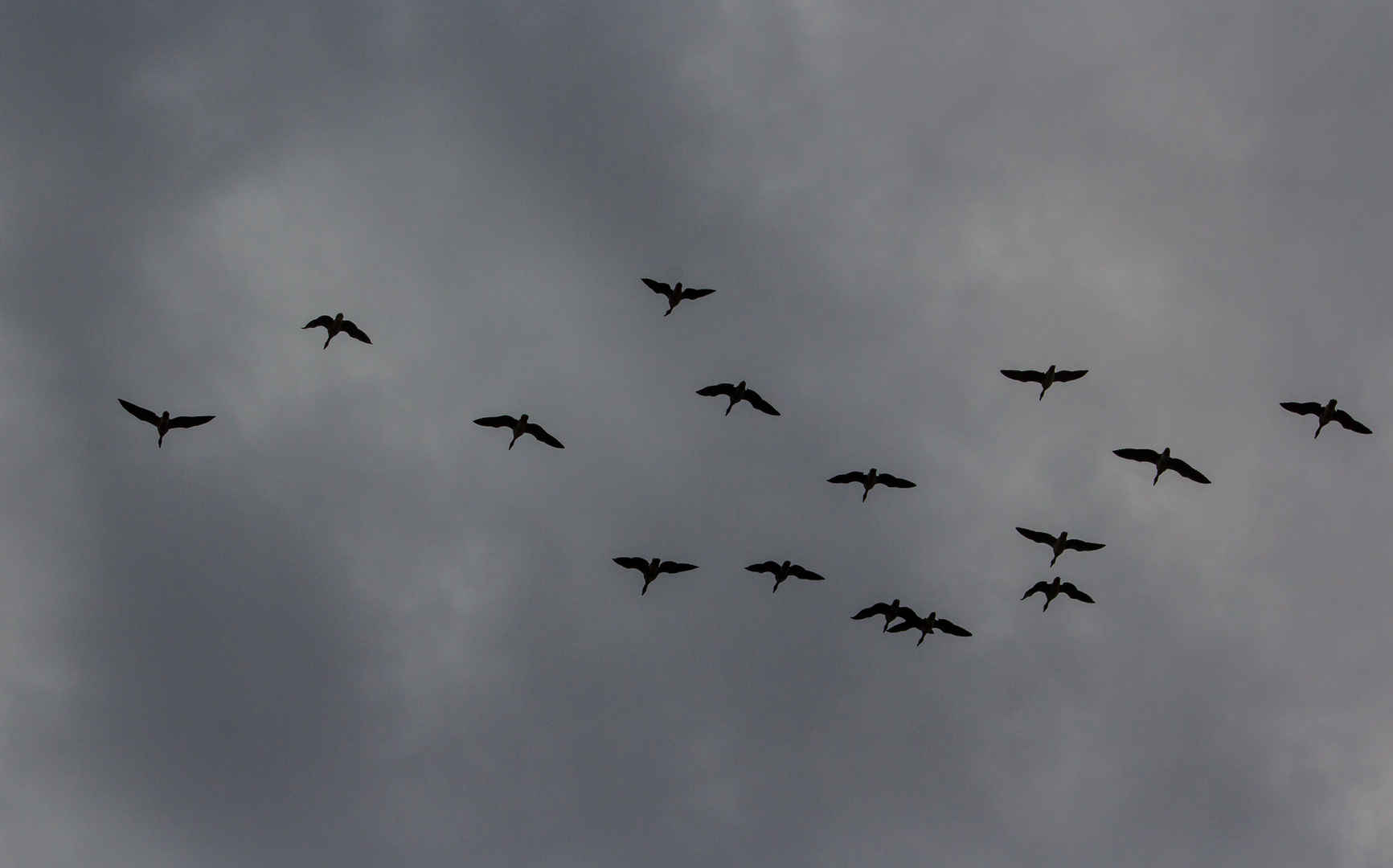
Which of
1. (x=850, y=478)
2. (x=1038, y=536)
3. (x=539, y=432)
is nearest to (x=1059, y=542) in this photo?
(x=1038, y=536)

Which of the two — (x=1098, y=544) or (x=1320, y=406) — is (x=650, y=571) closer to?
(x=1098, y=544)

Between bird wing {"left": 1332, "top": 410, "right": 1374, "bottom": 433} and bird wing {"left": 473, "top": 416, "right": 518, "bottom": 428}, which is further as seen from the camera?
bird wing {"left": 473, "top": 416, "right": 518, "bottom": 428}

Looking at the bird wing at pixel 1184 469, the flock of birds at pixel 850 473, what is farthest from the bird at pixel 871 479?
the bird wing at pixel 1184 469

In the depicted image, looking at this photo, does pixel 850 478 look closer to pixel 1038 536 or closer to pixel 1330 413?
pixel 1038 536

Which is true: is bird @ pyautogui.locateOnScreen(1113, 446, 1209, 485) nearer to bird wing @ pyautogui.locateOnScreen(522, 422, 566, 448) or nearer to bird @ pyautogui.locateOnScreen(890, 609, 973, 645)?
bird @ pyautogui.locateOnScreen(890, 609, 973, 645)

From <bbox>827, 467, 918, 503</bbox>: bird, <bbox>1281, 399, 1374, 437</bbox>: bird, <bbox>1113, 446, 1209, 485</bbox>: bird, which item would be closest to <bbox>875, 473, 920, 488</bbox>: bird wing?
<bbox>827, 467, 918, 503</bbox>: bird

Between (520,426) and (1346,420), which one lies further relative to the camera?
(520,426)

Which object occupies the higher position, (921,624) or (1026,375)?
(1026,375)

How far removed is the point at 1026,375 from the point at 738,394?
18767mm

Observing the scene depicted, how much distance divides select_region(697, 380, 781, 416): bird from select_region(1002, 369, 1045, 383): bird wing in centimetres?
1559

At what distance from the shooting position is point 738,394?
79688 mm

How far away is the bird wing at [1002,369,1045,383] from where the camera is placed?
3108 inches

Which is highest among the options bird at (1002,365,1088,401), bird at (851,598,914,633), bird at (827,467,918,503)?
bird at (1002,365,1088,401)

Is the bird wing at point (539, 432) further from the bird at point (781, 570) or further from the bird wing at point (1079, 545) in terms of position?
the bird wing at point (1079, 545)
